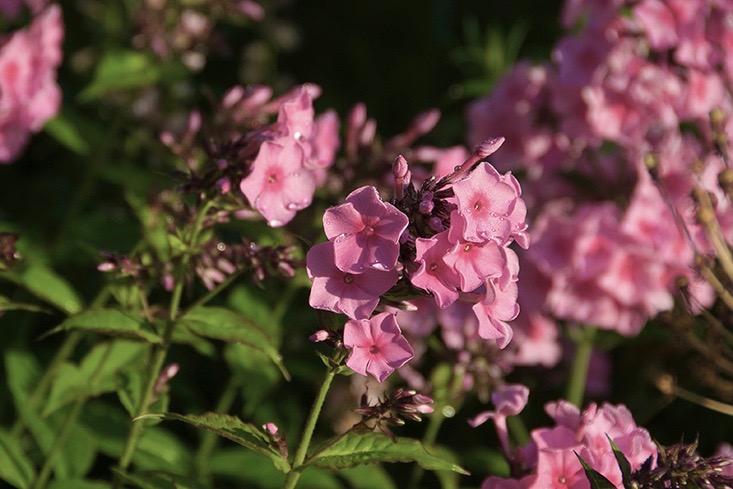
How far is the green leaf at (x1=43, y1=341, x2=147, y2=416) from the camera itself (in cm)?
198

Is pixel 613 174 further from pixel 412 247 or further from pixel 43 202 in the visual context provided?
pixel 43 202

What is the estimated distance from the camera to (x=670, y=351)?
9.77 feet

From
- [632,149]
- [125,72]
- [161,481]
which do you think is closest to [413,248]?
[161,481]

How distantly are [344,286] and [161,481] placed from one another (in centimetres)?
45

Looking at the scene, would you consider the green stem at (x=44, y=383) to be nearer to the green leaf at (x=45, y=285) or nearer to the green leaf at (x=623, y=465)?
the green leaf at (x=45, y=285)

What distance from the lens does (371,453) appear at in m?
1.37

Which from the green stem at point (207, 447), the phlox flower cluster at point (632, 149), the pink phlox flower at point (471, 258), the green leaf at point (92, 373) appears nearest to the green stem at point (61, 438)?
the green leaf at point (92, 373)

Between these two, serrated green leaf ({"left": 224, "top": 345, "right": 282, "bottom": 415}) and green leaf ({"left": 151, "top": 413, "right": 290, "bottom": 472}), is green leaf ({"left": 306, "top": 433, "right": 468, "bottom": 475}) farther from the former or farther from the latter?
serrated green leaf ({"left": 224, "top": 345, "right": 282, "bottom": 415})

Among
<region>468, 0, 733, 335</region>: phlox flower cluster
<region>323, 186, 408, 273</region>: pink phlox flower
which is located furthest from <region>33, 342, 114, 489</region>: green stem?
<region>468, 0, 733, 335</region>: phlox flower cluster

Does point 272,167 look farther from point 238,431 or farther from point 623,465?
point 623,465

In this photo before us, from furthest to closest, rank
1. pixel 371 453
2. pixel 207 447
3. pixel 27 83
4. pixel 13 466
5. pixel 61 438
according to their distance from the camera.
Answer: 1. pixel 27 83
2. pixel 207 447
3. pixel 61 438
4. pixel 13 466
5. pixel 371 453

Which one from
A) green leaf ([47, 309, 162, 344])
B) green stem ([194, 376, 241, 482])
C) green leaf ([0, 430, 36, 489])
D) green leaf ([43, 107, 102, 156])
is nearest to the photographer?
green leaf ([47, 309, 162, 344])

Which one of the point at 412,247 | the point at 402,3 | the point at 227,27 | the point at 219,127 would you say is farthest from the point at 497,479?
the point at 402,3

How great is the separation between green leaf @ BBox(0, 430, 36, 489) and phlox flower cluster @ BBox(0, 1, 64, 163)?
0.96m
